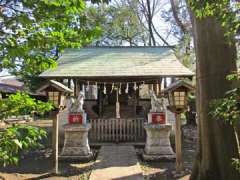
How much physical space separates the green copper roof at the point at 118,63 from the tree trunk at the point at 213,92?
7.21 m

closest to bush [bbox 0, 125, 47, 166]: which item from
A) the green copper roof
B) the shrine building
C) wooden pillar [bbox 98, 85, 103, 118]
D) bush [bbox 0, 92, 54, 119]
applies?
bush [bbox 0, 92, 54, 119]

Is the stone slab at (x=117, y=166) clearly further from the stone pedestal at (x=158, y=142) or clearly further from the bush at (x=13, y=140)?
the bush at (x=13, y=140)

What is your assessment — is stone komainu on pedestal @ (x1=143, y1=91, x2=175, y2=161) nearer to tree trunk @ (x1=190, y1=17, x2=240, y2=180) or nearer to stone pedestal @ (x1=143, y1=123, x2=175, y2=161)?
stone pedestal @ (x1=143, y1=123, x2=175, y2=161)

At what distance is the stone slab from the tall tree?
1780mm

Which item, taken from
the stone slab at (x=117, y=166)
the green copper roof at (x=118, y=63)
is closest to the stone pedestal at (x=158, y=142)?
the stone slab at (x=117, y=166)

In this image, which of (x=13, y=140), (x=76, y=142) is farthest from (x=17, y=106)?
(x=76, y=142)

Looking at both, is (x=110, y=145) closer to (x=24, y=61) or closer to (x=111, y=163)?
(x=111, y=163)

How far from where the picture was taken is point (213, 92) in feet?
17.2

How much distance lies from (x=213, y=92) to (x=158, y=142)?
14.1 ft

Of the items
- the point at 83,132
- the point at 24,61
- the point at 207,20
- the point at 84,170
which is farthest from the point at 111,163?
the point at 24,61

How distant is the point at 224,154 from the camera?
515cm

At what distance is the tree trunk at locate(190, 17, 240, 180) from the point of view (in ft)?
16.8

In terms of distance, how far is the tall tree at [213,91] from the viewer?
5.12 metres

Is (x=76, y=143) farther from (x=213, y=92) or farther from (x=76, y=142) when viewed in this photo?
(x=213, y=92)
